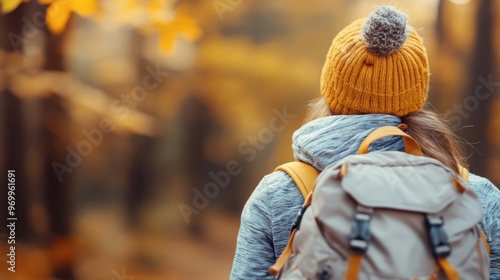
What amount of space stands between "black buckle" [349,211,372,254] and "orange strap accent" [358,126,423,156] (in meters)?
0.17

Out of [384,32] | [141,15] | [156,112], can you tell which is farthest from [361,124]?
[141,15]

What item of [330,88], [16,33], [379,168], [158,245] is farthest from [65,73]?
[379,168]

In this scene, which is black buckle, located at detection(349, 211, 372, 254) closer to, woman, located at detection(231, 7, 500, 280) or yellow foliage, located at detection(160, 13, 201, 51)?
woman, located at detection(231, 7, 500, 280)

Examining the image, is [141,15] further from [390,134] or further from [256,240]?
[390,134]

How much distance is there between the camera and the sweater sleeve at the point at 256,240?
1302 millimetres

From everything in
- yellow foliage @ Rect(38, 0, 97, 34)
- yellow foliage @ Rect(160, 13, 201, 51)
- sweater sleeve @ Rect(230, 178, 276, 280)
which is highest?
yellow foliage @ Rect(38, 0, 97, 34)

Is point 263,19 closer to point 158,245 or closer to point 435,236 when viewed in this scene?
point 158,245

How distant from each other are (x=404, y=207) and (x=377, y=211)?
0.15 feet

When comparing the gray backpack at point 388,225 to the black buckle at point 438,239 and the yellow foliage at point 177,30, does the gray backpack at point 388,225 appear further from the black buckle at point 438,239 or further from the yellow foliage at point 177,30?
the yellow foliage at point 177,30

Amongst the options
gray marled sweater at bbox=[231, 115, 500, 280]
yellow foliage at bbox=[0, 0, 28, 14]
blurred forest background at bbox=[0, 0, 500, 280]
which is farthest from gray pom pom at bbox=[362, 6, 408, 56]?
yellow foliage at bbox=[0, 0, 28, 14]

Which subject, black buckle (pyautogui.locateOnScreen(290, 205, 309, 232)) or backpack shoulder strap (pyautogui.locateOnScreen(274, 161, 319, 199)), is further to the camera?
backpack shoulder strap (pyautogui.locateOnScreen(274, 161, 319, 199))

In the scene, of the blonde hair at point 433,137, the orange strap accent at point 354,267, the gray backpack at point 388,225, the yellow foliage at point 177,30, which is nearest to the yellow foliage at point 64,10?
the yellow foliage at point 177,30

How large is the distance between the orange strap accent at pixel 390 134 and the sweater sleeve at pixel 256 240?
0.72ft

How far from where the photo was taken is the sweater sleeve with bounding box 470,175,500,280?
132cm
